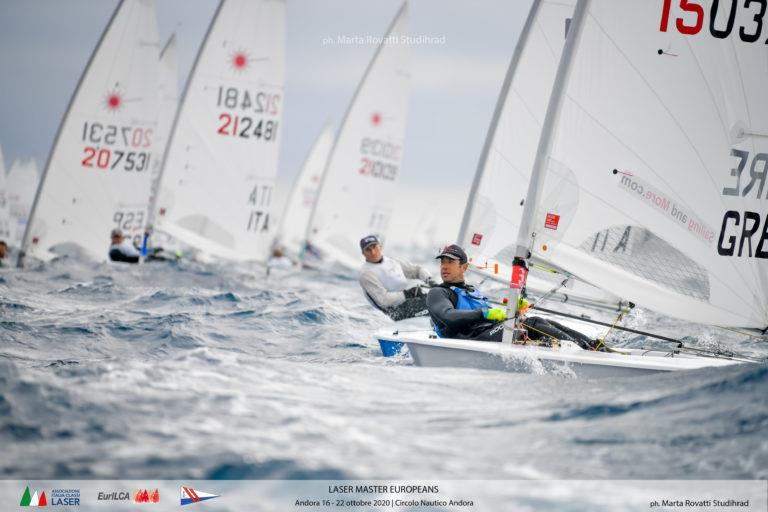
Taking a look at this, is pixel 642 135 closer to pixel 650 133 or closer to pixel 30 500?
pixel 650 133

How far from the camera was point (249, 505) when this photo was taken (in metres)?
2.60

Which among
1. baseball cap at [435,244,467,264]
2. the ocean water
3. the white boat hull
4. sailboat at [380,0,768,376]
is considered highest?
sailboat at [380,0,768,376]

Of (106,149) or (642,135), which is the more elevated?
(642,135)

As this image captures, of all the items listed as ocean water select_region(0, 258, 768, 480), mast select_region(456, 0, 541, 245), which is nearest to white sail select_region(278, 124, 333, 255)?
mast select_region(456, 0, 541, 245)

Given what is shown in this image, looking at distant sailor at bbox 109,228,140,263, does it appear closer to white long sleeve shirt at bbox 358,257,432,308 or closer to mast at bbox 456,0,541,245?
mast at bbox 456,0,541,245

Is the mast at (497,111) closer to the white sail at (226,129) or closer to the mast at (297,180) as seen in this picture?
the white sail at (226,129)

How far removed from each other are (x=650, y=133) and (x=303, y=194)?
25.1m

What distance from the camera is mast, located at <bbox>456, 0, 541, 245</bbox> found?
7.64m

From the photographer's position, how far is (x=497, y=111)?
784 cm

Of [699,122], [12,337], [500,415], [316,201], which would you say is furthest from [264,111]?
[500,415]

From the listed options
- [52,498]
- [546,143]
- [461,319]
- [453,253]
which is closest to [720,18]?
[546,143]

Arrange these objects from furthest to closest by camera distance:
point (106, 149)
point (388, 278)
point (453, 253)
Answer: point (106, 149), point (388, 278), point (453, 253)

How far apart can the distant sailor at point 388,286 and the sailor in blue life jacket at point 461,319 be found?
110 cm

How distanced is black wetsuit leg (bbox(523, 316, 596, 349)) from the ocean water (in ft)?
2.17
